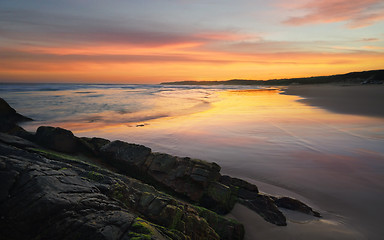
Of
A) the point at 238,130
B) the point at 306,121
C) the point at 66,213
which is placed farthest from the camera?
the point at 306,121

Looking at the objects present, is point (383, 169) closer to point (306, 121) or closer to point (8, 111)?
point (306, 121)

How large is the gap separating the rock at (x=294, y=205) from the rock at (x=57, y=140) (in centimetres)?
517

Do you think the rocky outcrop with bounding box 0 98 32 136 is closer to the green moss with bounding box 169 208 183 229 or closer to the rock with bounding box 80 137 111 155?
the rock with bounding box 80 137 111 155

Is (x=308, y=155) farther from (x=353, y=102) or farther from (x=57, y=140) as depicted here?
(x=353, y=102)

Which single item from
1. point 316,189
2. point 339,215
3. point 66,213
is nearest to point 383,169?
point 316,189

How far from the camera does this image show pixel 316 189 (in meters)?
5.22

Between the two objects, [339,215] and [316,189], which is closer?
[339,215]

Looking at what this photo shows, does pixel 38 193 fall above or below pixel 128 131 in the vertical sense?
above

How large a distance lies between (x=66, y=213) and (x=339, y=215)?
4.69 meters

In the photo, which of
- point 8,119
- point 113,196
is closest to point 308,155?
point 113,196

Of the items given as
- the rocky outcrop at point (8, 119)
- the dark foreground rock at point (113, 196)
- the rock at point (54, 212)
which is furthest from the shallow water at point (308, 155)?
the rock at point (54, 212)

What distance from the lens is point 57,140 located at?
18.7 feet

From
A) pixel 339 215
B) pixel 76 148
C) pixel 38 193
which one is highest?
pixel 38 193

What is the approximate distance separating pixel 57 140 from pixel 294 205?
5811mm
